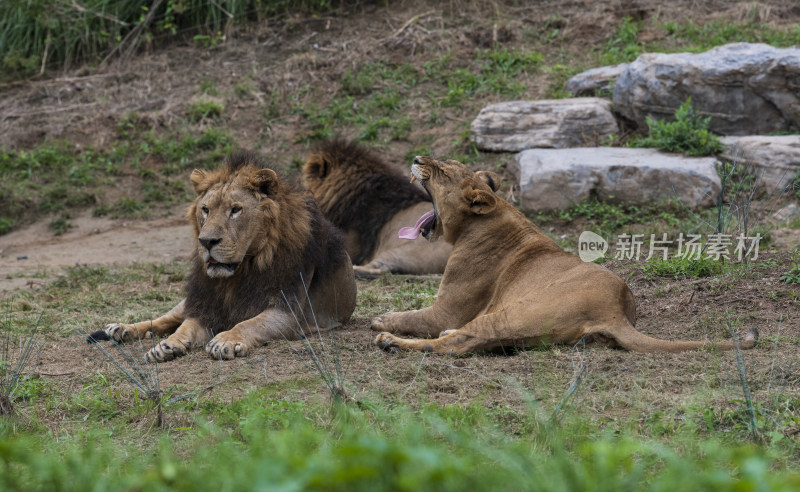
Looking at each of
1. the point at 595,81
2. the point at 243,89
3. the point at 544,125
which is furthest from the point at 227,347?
the point at 243,89

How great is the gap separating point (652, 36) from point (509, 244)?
28.8ft

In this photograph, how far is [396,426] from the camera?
3.41 meters

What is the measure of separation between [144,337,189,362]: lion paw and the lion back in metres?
3.64

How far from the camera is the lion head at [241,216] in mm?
5695

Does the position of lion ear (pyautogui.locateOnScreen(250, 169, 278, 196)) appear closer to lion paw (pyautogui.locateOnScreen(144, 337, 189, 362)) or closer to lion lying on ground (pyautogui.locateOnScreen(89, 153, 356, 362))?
lion lying on ground (pyautogui.locateOnScreen(89, 153, 356, 362))

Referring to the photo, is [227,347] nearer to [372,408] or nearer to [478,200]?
[372,408]

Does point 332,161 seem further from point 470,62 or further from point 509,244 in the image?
point 470,62

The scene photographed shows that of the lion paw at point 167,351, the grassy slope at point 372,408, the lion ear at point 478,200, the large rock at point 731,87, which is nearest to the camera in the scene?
the grassy slope at point 372,408

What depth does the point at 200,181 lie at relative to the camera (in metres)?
6.10

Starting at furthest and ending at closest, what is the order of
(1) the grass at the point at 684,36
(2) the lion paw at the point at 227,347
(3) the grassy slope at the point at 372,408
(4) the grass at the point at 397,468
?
(1) the grass at the point at 684,36, (2) the lion paw at the point at 227,347, (3) the grassy slope at the point at 372,408, (4) the grass at the point at 397,468

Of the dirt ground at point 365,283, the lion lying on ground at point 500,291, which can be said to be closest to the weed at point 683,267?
the dirt ground at point 365,283

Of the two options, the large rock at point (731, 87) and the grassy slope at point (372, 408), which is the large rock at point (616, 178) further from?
the large rock at point (731, 87)

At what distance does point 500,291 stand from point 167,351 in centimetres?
208

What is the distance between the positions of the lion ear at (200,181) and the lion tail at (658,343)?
8.96ft
